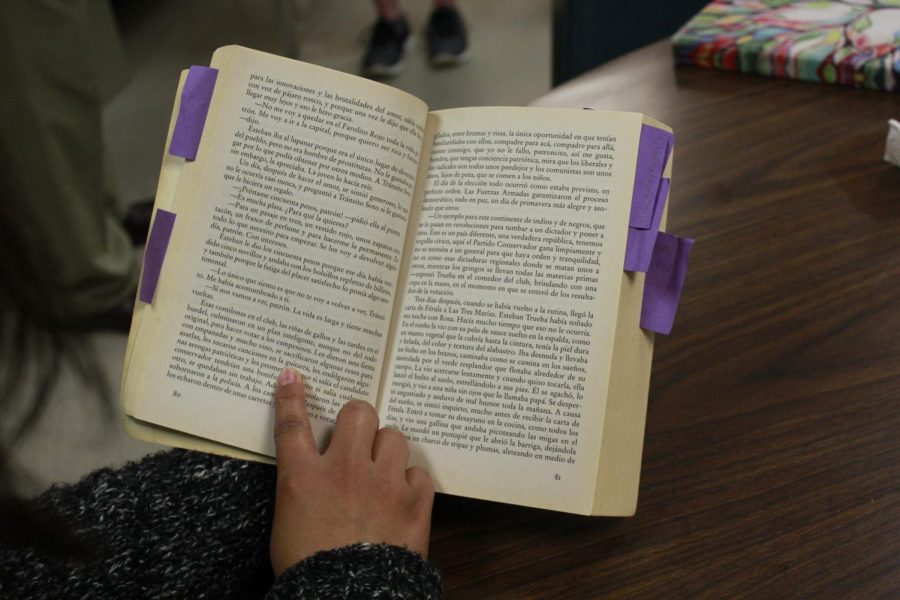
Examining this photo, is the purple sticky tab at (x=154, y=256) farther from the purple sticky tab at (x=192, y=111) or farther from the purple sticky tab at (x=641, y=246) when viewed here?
the purple sticky tab at (x=641, y=246)

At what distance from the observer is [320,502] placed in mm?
501

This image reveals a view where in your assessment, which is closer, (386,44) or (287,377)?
(287,377)

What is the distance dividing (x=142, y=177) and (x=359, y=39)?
2.41 ft

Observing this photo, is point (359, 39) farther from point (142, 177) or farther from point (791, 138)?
point (791, 138)

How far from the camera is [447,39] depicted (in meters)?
2.04

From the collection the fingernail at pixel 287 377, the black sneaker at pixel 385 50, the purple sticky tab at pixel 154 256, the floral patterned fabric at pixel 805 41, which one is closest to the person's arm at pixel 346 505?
the fingernail at pixel 287 377

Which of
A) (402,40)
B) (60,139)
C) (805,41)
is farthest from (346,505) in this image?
(402,40)

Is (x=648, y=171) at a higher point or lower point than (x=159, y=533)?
higher

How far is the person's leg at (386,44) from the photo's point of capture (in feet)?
6.65

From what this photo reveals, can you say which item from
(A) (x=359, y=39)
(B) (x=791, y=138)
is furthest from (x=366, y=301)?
(A) (x=359, y=39)

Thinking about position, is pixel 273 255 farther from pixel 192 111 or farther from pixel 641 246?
pixel 641 246

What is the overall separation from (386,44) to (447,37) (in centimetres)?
16

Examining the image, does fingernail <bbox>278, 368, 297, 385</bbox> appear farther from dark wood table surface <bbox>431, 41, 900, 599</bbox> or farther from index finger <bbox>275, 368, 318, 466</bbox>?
dark wood table surface <bbox>431, 41, 900, 599</bbox>

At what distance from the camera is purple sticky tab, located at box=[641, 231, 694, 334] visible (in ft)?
1.80
